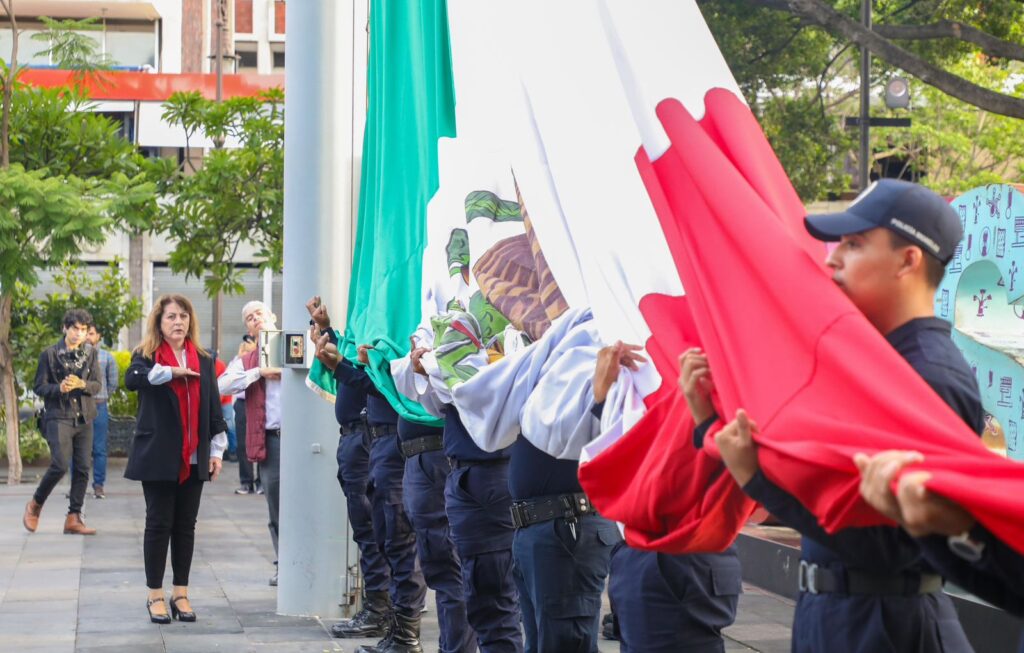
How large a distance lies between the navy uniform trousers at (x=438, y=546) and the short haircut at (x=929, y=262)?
3931 millimetres

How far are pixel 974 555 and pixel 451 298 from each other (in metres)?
4.07

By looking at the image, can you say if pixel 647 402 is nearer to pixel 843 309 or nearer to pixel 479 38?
pixel 843 309

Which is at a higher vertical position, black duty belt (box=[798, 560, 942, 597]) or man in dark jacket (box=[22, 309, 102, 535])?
man in dark jacket (box=[22, 309, 102, 535])

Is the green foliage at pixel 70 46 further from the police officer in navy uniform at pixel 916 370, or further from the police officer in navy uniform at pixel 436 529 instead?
the police officer in navy uniform at pixel 916 370

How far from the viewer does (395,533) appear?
8055mm

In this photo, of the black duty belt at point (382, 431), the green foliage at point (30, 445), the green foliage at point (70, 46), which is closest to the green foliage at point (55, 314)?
the green foliage at point (30, 445)

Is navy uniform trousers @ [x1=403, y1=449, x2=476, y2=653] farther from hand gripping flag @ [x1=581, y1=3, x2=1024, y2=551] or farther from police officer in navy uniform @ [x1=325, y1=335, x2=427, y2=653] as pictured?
hand gripping flag @ [x1=581, y1=3, x2=1024, y2=551]

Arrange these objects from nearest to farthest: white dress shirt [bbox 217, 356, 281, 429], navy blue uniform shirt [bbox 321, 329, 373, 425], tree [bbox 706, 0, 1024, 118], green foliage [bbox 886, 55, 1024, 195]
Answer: navy blue uniform shirt [bbox 321, 329, 373, 425] < white dress shirt [bbox 217, 356, 281, 429] < tree [bbox 706, 0, 1024, 118] < green foliage [bbox 886, 55, 1024, 195]

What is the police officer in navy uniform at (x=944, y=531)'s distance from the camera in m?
2.73

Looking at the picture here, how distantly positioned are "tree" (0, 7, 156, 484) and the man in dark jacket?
3.88 m

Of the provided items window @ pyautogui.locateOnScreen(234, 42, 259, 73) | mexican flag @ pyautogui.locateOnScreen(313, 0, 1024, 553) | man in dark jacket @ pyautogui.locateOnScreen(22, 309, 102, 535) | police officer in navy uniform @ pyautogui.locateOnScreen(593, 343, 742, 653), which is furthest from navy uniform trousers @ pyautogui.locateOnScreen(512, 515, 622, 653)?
window @ pyautogui.locateOnScreen(234, 42, 259, 73)

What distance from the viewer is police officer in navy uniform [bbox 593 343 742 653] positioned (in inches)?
171

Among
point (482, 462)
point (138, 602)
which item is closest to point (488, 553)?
point (482, 462)

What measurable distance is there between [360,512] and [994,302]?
4068mm
